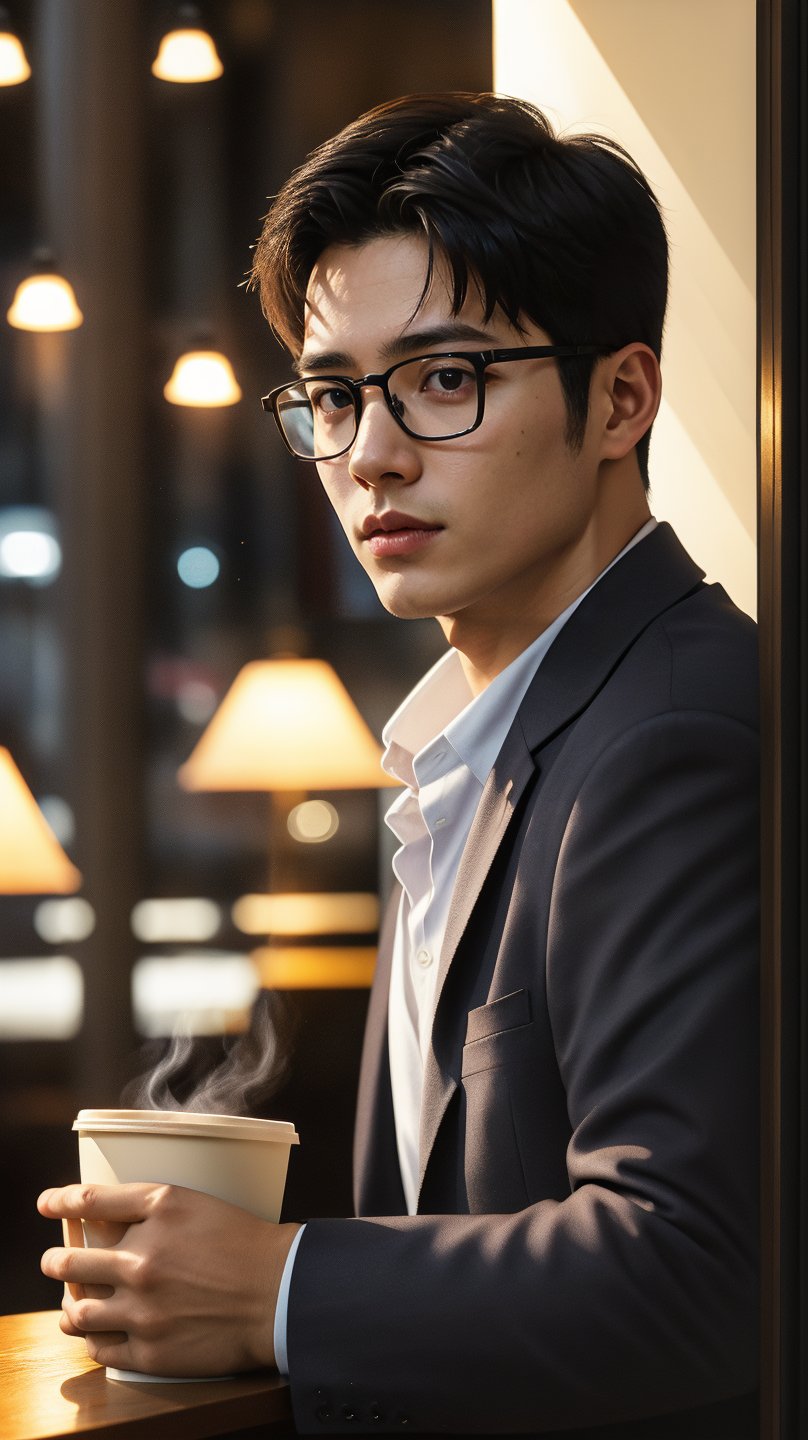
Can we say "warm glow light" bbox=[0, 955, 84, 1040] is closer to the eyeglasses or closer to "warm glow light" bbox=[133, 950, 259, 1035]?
"warm glow light" bbox=[133, 950, 259, 1035]

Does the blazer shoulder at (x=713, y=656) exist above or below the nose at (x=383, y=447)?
below

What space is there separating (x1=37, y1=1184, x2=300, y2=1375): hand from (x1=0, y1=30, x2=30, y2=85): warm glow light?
1114 millimetres

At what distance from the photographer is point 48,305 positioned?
152 centimetres

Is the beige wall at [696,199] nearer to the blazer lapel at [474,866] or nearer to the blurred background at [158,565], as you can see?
the blazer lapel at [474,866]

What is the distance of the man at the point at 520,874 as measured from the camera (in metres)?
0.85

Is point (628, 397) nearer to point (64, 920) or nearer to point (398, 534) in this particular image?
point (398, 534)

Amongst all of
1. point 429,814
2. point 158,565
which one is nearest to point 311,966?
point 429,814

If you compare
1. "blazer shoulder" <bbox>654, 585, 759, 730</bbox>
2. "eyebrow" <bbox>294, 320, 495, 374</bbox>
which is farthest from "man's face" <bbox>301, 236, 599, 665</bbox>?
"blazer shoulder" <bbox>654, 585, 759, 730</bbox>

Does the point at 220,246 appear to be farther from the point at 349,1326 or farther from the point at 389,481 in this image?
the point at 349,1326

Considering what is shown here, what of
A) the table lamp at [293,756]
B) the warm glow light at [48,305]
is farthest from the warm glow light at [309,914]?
the warm glow light at [48,305]

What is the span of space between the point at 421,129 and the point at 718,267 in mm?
285

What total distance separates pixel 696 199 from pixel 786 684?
0.46 metres

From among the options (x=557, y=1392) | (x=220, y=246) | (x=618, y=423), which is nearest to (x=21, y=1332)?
(x=557, y=1392)

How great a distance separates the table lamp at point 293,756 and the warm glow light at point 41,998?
0.21m
